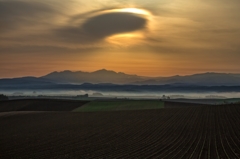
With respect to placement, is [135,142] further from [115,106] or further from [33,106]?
[33,106]

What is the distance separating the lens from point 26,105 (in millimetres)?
83938

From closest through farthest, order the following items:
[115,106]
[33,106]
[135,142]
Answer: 1. [135,142]
2. [115,106]
3. [33,106]

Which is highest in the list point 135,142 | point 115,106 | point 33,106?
point 115,106

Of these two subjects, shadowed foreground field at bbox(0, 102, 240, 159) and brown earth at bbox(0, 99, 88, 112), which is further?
brown earth at bbox(0, 99, 88, 112)

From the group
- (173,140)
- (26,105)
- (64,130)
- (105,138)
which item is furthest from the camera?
(26,105)

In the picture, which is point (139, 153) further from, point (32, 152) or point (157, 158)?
point (32, 152)

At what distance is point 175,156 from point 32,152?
1040 centimetres

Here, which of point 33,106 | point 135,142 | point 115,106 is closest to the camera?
point 135,142

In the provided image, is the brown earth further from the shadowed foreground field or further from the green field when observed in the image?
the shadowed foreground field

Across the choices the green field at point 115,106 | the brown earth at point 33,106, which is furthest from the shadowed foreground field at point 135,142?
the brown earth at point 33,106

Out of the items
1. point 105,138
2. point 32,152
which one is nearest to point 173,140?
point 105,138

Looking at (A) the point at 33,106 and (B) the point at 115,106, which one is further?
(A) the point at 33,106

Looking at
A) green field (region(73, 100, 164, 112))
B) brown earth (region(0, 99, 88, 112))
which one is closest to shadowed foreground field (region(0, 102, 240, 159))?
green field (region(73, 100, 164, 112))

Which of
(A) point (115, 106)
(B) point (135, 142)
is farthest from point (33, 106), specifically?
(B) point (135, 142)
